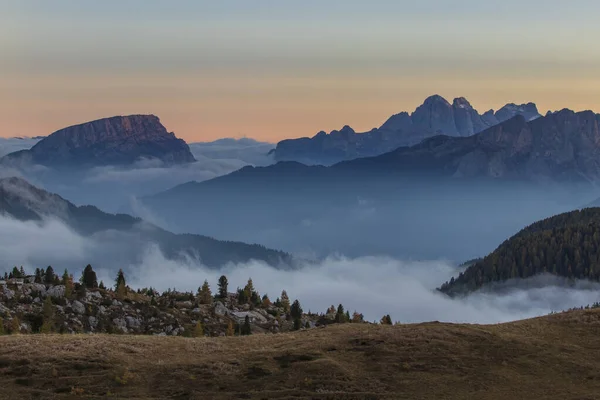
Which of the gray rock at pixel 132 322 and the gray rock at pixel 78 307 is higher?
the gray rock at pixel 78 307

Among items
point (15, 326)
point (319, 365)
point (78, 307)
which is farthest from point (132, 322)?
point (319, 365)

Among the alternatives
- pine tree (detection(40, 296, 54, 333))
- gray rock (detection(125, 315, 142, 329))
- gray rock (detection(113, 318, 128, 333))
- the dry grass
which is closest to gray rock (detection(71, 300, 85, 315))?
gray rock (detection(113, 318, 128, 333))

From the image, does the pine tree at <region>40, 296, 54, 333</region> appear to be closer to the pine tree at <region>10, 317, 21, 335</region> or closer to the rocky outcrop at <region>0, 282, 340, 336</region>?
the rocky outcrop at <region>0, 282, 340, 336</region>

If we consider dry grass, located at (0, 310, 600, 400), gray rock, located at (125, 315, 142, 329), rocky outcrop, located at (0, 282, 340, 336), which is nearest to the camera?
dry grass, located at (0, 310, 600, 400)

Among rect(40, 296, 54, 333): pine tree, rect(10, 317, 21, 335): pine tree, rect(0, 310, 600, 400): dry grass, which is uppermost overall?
rect(40, 296, 54, 333): pine tree

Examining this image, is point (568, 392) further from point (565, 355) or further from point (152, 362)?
point (152, 362)

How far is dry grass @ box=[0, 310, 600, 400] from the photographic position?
68.6 meters

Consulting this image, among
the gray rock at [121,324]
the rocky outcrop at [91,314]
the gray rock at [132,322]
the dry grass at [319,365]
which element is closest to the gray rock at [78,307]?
the rocky outcrop at [91,314]

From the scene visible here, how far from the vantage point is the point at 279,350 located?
8300 centimetres

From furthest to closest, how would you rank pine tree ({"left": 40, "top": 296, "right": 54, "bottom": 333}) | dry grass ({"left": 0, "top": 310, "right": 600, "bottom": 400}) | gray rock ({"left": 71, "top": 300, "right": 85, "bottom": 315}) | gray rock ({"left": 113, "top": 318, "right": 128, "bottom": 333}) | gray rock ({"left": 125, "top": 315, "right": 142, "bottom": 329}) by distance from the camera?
1. gray rock ({"left": 71, "top": 300, "right": 85, "bottom": 315})
2. gray rock ({"left": 125, "top": 315, "right": 142, "bottom": 329})
3. gray rock ({"left": 113, "top": 318, "right": 128, "bottom": 333})
4. pine tree ({"left": 40, "top": 296, "right": 54, "bottom": 333})
5. dry grass ({"left": 0, "top": 310, "right": 600, "bottom": 400})

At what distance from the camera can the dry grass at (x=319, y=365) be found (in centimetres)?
6856

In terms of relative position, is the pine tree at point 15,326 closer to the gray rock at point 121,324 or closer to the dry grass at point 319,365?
the gray rock at point 121,324

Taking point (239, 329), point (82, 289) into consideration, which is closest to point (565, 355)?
point (239, 329)

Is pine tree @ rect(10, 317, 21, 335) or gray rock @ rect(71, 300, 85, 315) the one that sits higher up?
gray rock @ rect(71, 300, 85, 315)
